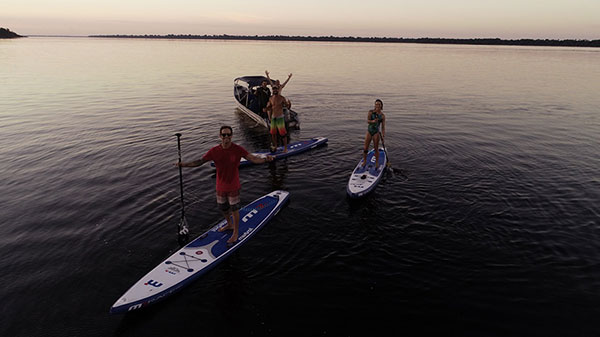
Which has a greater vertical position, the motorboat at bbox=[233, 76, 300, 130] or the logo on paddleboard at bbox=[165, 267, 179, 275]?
the motorboat at bbox=[233, 76, 300, 130]

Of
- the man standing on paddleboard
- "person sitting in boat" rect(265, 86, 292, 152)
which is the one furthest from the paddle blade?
"person sitting in boat" rect(265, 86, 292, 152)

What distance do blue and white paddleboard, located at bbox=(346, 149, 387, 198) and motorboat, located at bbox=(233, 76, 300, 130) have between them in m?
7.48

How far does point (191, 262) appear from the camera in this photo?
23.7ft

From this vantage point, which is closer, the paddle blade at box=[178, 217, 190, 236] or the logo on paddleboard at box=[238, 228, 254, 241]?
the logo on paddleboard at box=[238, 228, 254, 241]

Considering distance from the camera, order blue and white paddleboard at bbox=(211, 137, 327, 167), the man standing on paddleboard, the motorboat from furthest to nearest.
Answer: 1. the motorboat
2. blue and white paddleboard at bbox=(211, 137, 327, 167)
3. the man standing on paddleboard

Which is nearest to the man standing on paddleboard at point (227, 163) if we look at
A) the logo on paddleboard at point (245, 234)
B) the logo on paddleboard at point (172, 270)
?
the logo on paddleboard at point (245, 234)

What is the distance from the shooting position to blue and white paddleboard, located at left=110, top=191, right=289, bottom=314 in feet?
20.0

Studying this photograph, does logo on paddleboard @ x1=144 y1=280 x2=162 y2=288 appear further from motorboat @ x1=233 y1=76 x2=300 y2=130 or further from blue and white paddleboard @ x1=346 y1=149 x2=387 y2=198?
motorboat @ x1=233 y1=76 x2=300 y2=130

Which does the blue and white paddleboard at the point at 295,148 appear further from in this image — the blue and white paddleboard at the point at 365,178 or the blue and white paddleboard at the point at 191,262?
the blue and white paddleboard at the point at 191,262

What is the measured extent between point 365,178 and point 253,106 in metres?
12.4

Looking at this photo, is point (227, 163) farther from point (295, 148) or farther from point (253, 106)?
point (253, 106)

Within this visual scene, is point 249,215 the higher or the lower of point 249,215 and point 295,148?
the lower

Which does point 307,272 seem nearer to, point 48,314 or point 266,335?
point 266,335

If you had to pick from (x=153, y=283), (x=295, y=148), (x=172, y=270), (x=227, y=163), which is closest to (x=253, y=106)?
(x=295, y=148)
